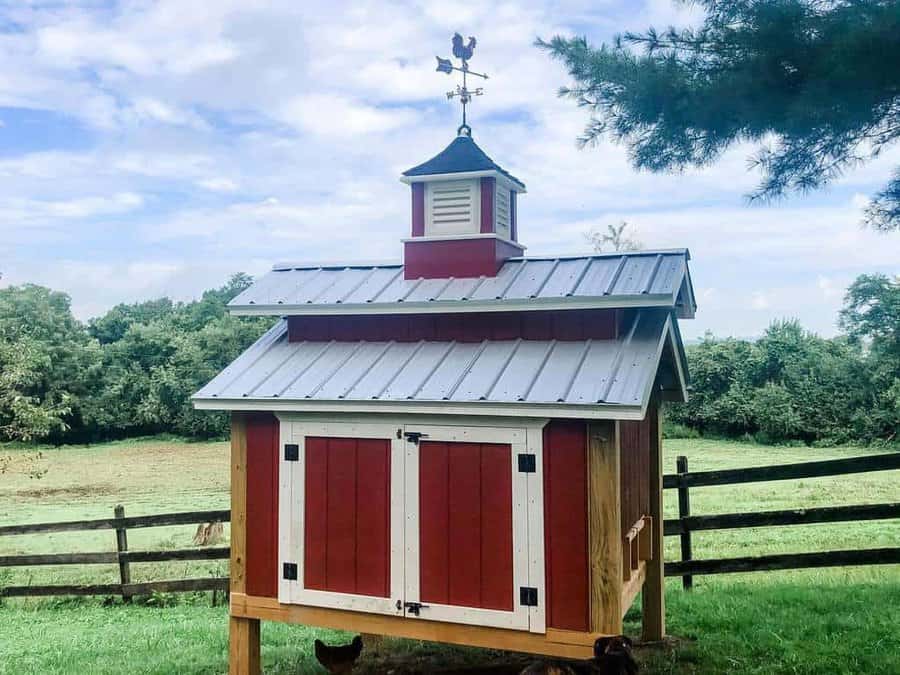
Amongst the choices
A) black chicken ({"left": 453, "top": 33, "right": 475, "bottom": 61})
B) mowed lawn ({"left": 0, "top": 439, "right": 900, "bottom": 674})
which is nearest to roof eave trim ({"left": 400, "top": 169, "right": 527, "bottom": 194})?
black chicken ({"left": 453, "top": 33, "right": 475, "bottom": 61})

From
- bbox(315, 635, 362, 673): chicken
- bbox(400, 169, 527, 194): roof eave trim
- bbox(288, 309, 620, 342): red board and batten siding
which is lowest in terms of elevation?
bbox(315, 635, 362, 673): chicken

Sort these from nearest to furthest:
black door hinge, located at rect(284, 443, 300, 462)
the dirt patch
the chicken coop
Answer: the chicken coop < black door hinge, located at rect(284, 443, 300, 462) < the dirt patch

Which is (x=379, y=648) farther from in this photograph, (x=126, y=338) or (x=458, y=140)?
(x=126, y=338)

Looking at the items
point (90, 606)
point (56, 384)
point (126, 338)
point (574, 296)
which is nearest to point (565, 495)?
point (574, 296)

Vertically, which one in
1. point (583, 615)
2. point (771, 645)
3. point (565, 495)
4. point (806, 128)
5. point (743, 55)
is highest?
point (743, 55)

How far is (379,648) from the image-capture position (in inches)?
285

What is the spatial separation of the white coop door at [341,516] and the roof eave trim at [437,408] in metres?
Answer: 0.19

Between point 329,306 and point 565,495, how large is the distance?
241cm

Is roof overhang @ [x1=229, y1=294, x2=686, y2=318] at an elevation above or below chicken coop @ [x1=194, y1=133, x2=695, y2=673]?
above

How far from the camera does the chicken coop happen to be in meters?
4.88

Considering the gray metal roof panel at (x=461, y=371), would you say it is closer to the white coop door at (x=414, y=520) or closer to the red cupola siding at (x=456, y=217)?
the white coop door at (x=414, y=520)

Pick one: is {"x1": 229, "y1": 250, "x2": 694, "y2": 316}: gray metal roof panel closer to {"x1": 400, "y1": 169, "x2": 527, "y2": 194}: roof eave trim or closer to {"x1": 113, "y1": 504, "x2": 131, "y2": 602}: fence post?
{"x1": 400, "y1": 169, "x2": 527, "y2": 194}: roof eave trim

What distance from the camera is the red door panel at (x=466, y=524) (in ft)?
16.5

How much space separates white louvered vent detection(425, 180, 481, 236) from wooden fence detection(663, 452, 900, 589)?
13.1ft
